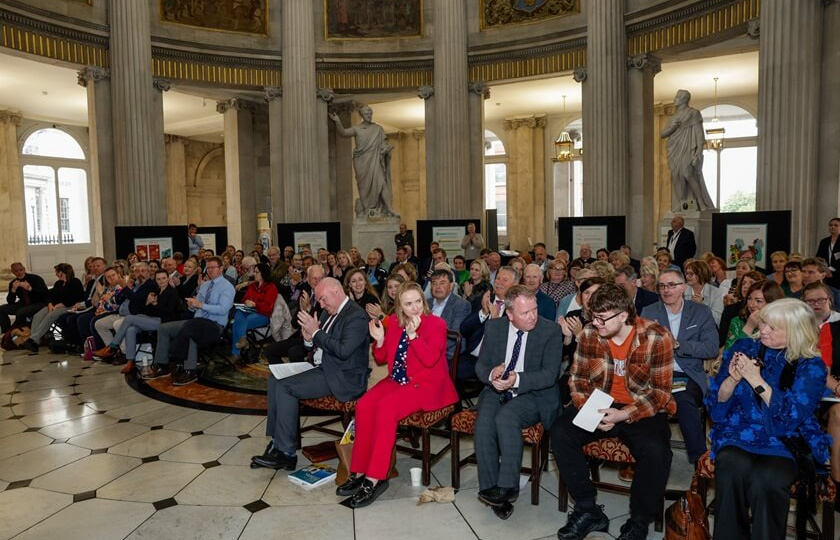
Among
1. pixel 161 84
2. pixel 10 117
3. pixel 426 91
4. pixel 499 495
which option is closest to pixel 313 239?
pixel 426 91

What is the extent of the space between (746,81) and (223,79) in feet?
43.5

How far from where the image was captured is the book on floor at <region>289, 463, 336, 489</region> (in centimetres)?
407

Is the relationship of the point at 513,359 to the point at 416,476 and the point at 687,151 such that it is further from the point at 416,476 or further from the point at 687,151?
the point at 687,151

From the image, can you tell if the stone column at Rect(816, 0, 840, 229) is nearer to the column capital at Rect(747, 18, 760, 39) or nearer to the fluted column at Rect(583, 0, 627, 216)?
the column capital at Rect(747, 18, 760, 39)

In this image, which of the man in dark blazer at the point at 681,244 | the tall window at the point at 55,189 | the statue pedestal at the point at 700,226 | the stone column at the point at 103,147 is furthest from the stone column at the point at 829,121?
the tall window at the point at 55,189

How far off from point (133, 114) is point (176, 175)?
1035cm

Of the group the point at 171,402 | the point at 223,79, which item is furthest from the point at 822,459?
the point at 223,79

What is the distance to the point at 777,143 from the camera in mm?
8828

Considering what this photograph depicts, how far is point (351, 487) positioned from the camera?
12.8ft

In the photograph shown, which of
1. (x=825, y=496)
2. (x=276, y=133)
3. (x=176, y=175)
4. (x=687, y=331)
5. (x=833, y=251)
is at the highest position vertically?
(x=276, y=133)

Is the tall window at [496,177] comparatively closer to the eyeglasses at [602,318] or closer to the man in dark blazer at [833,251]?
the man in dark blazer at [833,251]

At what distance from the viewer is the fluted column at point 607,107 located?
11766 millimetres

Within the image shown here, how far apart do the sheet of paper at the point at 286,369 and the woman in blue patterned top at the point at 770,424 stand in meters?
2.88

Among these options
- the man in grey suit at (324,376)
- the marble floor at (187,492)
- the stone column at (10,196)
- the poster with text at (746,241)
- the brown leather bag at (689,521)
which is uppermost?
the stone column at (10,196)
